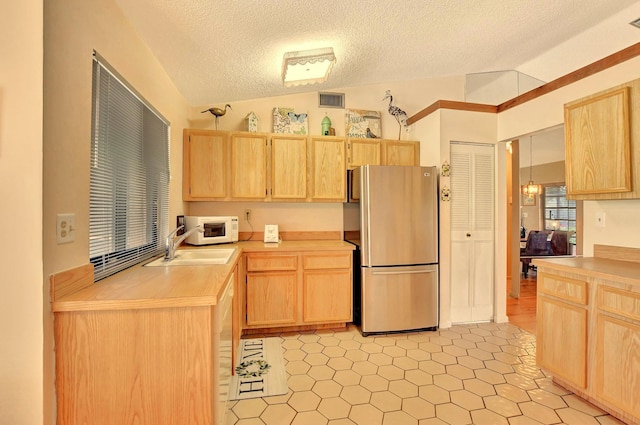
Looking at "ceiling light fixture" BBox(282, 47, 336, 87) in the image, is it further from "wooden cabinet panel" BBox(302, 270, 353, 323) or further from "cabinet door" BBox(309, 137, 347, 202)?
"wooden cabinet panel" BBox(302, 270, 353, 323)

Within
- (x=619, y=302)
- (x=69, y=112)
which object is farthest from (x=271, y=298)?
(x=619, y=302)

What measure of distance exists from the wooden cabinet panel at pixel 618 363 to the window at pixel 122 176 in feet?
9.26

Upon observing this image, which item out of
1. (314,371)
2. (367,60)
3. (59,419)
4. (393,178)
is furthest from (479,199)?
(59,419)

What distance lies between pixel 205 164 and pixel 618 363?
11.3ft

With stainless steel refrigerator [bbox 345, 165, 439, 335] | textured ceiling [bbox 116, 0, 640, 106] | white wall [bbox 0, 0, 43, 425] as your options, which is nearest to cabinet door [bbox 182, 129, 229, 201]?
textured ceiling [bbox 116, 0, 640, 106]

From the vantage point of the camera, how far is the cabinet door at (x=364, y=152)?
334cm

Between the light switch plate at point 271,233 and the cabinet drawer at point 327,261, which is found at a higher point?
the light switch plate at point 271,233

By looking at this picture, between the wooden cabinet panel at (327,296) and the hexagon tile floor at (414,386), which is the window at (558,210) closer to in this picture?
the hexagon tile floor at (414,386)

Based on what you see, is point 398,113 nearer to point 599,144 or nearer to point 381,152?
point 381,152

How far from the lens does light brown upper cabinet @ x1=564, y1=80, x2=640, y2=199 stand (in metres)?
1.88

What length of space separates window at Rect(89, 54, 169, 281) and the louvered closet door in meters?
2.85

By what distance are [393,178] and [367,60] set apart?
1.17 meters

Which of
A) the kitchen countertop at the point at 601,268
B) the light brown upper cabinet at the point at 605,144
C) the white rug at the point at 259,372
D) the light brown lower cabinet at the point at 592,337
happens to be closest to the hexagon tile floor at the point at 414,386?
the white rug at the point at 259,372

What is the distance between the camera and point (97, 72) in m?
1.43
